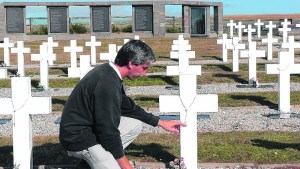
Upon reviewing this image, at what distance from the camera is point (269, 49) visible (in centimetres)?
2438

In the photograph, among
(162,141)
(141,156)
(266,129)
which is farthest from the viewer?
(266,129)

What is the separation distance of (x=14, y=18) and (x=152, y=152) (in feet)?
89.6

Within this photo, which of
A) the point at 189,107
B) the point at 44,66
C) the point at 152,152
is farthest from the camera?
the point at 44,66

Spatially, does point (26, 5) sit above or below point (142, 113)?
above

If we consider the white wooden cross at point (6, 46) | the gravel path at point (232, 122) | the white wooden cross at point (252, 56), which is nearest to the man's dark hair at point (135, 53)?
the gravel path at point (232, 122)

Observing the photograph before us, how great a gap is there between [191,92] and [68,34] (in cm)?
2817

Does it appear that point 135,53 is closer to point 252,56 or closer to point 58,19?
point 252,56

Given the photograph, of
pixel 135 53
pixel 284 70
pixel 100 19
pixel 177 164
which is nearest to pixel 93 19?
pixel 100 19

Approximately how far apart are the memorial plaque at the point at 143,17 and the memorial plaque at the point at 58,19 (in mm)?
3733

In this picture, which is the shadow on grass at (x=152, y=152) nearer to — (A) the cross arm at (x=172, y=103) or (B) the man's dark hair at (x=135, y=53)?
(A) the cross arm at (x=172, y=103)

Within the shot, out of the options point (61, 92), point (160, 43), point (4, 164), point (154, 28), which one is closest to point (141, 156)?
point (4, 164)

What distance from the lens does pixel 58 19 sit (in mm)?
34625

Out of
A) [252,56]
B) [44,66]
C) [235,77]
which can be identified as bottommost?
[235,77]

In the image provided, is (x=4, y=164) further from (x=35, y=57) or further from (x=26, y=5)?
(x=26, y=5)
